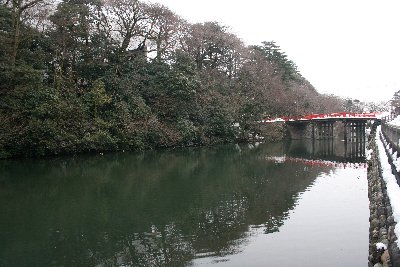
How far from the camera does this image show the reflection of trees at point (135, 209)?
32.4 feet

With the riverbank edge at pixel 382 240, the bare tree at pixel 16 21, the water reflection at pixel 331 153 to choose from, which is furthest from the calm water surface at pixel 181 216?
the water reflection at pixel 331 153

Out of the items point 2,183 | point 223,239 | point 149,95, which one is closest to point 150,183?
point 2,183

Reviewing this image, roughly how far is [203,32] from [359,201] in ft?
99.7

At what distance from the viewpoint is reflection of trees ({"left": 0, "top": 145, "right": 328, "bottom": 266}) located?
9.88 metres

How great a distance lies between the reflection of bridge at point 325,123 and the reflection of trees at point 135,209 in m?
22.9

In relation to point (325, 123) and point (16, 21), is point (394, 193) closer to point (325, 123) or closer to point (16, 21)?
point (16, 21)

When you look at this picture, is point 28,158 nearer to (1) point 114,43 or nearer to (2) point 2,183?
(2) point 2,183

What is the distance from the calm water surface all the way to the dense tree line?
→ 499 centimetres

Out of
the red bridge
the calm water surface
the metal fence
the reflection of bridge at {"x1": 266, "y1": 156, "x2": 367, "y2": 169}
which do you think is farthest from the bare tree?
the red bridge

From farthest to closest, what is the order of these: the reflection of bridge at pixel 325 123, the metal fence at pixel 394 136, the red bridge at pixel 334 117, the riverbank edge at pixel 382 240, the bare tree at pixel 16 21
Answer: the reflection of bridge at pixel 325 123 < the red bridge at pixel 334 117 < the bare tree at pixel 16 21 < the metal fence at pixel 394 136 < the riverbank edge at pixel 382 240

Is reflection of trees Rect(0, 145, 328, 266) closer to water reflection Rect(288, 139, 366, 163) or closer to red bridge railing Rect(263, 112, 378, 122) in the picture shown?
water reflection Rect(288, 139, 366, 163)

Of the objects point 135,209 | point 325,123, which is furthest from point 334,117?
point 135,209

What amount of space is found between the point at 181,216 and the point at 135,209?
191cm

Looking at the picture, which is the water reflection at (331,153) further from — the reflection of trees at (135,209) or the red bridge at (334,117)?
the reflection of trees at (135,209)
